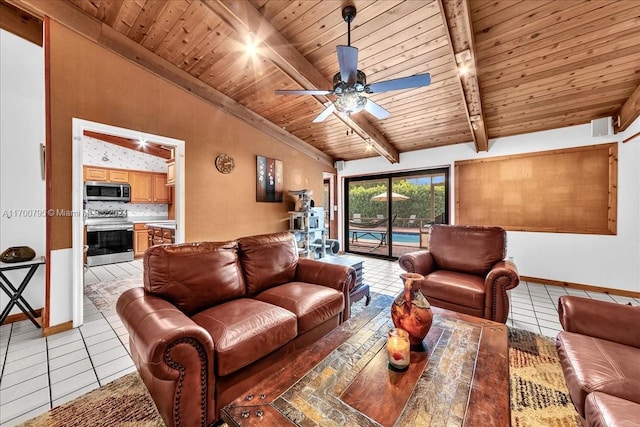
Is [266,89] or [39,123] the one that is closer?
[39,123]

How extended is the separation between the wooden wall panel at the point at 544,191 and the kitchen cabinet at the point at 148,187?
21.9ft

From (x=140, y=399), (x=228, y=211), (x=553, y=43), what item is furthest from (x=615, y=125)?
(x=140, y=399)

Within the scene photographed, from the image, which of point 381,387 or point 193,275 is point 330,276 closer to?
point 193,275

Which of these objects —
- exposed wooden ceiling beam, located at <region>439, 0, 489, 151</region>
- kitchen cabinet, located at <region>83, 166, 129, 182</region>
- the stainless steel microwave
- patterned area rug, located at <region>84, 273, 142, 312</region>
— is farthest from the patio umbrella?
kitchen cabinet, located at <region>83, 166, 129, 182</region>

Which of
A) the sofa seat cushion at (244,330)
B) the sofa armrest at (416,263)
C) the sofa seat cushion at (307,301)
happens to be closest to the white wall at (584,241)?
the sofa armrest at (416,263)

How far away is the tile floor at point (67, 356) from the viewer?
1624 millimetres

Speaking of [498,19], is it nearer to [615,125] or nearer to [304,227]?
[615,125]

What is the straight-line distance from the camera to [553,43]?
252 centimetres

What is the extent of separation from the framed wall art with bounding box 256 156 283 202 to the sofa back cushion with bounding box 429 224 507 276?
2.78m

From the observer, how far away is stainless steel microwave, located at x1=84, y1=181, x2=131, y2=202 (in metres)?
5.11

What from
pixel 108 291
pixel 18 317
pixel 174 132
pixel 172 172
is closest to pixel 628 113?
pixel 174 132

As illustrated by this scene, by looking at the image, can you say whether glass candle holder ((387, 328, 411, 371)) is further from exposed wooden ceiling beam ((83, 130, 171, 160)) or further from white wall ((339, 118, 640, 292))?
exposed wooden ceiling beam ((83, 130, 171, 160))

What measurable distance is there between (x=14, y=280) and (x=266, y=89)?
141 inches

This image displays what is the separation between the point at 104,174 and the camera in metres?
5.40
